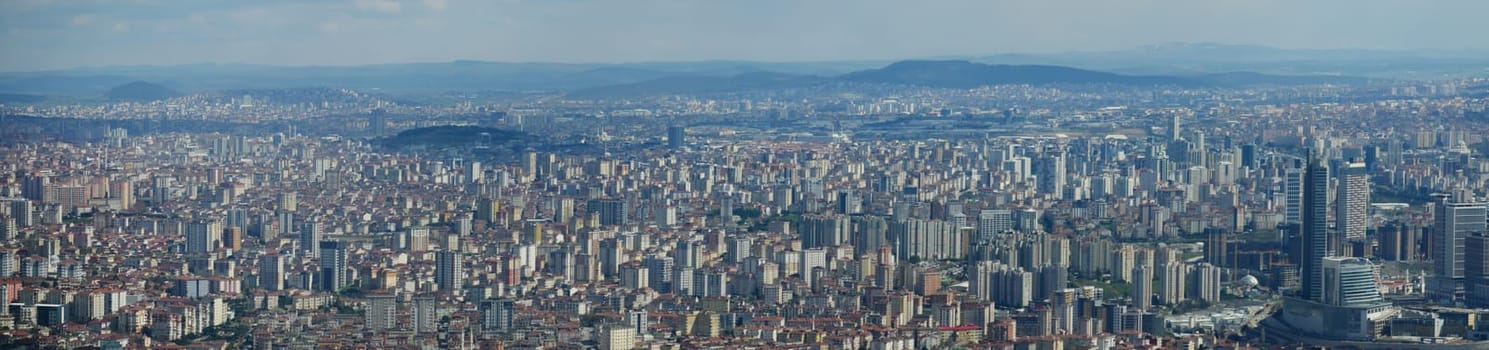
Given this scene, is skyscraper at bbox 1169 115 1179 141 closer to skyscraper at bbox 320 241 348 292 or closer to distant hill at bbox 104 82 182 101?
distant hill at bbox 104 82 182 101

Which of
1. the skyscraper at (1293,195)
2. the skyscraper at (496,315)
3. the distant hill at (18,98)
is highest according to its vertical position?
the distant hill at (18,98)

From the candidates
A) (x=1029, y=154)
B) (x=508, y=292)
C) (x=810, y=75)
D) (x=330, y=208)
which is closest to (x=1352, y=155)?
(x=1029, y=154)

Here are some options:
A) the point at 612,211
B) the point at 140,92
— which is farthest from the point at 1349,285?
the point at 140,92

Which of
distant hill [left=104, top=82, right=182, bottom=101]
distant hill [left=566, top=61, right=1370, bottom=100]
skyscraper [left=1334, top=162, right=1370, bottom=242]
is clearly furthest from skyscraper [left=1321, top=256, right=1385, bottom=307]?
distant hill [left=566, top=61, right=1370, bottom=100]

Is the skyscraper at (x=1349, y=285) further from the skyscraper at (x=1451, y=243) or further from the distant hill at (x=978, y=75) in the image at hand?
the distant hill at (x=978, y=75)

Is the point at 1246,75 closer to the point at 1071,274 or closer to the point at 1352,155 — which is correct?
the point at 1352,155

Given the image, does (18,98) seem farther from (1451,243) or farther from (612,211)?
(1451,243)

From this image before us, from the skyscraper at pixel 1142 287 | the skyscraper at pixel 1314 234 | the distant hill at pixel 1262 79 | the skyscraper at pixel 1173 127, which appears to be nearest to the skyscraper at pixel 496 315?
the skyscraper at pixel 1142 287
